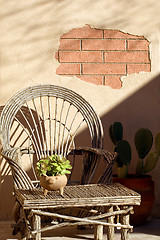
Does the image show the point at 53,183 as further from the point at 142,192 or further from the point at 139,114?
the point at 139,114

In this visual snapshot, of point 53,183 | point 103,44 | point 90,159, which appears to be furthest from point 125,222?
point 103,44

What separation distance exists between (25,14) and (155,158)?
1478 mm

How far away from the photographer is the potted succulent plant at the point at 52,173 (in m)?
2.38

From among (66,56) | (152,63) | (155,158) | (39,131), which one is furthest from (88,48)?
(155,158)

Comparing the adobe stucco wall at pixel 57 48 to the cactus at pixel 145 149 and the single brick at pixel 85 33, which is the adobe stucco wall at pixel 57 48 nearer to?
the single brick at pixel 85 33

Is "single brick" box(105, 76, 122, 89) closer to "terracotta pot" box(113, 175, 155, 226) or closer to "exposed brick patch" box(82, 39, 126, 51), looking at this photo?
"exposed brick patch" box(82, 39, 126, 51)

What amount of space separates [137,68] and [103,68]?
11.0 inches

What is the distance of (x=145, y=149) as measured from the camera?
3158 mm

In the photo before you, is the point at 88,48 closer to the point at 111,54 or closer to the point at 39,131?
the point at 111,54

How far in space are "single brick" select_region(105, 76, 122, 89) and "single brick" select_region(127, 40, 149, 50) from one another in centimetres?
27

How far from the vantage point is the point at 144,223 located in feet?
10.6

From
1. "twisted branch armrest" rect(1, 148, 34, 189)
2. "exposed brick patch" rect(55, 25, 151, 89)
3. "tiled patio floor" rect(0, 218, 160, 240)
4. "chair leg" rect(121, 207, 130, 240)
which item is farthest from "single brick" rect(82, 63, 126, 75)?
"chair leg" rect(121, 207, 130, 240)

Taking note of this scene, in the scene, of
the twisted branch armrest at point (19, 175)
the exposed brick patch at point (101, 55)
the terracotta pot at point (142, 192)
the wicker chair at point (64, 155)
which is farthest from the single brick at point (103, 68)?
the twisted branch armrest at point (19, 175)

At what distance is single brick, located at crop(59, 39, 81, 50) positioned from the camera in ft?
11.0
